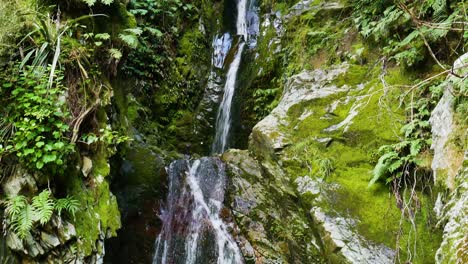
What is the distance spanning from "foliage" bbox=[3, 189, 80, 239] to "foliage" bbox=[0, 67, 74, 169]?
349 millimetres

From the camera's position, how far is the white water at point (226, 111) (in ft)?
32.7

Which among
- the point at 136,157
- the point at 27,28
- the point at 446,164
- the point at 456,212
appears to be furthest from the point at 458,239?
the point at 136,157

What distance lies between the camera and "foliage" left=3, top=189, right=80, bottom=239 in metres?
3.30

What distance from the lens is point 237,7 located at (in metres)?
13.0

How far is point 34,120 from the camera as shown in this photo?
3.64 metres

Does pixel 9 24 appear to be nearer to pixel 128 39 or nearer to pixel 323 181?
pixel 128 39

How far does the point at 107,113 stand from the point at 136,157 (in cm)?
249

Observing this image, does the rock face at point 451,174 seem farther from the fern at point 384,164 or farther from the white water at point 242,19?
the white water at point 242,19

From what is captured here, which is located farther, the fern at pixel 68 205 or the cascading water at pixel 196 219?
the cascading water at pixel 196 219

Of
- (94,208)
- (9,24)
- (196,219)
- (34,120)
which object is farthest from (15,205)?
(196,219)

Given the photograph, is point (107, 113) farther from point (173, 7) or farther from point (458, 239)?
point (173, 7)

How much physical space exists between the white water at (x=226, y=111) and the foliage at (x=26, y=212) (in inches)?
254

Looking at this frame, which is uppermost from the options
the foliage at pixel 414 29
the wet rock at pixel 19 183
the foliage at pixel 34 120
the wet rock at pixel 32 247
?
the foliage at pixel 414 29

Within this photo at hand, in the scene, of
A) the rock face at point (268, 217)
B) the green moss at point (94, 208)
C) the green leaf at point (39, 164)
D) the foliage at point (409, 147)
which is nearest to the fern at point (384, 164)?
the foliage at point (409, 147)
